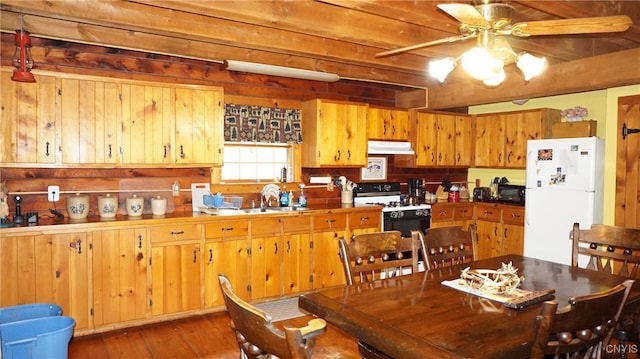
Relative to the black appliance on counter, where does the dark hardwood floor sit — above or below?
below

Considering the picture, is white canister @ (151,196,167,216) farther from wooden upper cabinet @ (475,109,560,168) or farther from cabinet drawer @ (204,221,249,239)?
wooden upper cabinet @ (475,109,560,168)

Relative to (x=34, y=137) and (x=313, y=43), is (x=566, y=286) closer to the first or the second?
(x=313, y=43)

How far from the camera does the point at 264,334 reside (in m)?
1.24

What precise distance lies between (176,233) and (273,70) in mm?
1776

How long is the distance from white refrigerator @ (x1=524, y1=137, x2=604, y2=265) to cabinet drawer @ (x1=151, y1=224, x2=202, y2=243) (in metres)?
3.57

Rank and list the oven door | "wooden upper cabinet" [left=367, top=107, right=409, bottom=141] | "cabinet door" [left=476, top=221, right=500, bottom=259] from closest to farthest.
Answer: the oven door → "wooden upper cabinet" [left=367, top=107, right=409, bottom=141] → "cabinet door" [left=476, top=221, right=500, bottom=259]

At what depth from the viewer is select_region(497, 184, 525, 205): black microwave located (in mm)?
5480

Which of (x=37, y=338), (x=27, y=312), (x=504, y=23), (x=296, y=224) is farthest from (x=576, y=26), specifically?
(x=27, y=312)

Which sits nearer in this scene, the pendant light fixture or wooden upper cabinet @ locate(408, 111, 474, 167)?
the pendant light fixture

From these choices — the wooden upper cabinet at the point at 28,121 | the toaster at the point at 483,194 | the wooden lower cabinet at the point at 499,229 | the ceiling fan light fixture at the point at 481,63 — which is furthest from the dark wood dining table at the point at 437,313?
the toaster at the point at 483,194

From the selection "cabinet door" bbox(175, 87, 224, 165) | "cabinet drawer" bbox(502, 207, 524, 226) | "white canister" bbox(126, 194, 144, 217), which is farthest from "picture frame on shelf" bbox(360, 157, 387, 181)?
"white canister" bbox(126, 194, 144, 217)

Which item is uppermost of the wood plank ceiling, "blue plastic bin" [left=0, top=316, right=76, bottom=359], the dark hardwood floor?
the wood plank ceiling

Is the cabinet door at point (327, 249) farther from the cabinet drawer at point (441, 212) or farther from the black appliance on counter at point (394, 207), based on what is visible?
the cabinet drawer at point (441, 212)

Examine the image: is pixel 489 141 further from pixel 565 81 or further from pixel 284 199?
pixel 284 199
